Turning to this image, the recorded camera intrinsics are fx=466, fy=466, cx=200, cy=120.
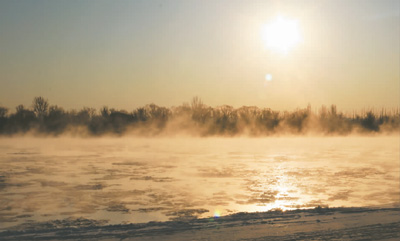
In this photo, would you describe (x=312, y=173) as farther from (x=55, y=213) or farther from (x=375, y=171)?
(x=55, y=213)

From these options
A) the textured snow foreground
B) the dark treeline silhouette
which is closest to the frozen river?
the textured snow foreground

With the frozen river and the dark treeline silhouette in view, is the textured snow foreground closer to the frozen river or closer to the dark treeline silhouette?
the frozen river

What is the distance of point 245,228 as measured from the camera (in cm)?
606

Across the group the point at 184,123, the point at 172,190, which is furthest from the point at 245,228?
the point at 184,123

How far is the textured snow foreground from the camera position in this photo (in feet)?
18.5

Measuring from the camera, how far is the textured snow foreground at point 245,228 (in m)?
5.63

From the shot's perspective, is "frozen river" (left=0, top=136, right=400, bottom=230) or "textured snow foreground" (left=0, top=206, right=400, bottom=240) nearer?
"textured snow foreground" (left=0, top=206, right=400, bottom=240)

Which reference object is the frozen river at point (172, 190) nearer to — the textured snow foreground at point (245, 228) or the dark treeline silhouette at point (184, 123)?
the textured snow foreground at point (245, 228)

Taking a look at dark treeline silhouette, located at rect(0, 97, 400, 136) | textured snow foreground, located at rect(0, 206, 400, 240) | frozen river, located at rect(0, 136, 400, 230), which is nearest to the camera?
textured snow foreground, located at rect(0, 206, 400, 240)

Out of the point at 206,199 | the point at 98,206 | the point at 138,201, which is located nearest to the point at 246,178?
the point at 206,199

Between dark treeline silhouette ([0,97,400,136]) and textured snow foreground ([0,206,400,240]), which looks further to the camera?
dark treeline silhouette ([0,97,400,136])

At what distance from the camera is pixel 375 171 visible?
14172mm

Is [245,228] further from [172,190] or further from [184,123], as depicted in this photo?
[184,123]

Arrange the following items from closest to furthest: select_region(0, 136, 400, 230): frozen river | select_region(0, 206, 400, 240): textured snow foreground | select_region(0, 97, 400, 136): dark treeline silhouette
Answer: select_region(0, 206, 400, 240): textured snow foreground < select_region(0, 136, 400, 230): frozen river < select_region(0, 97, 400, 136): dark treeline silhouette
